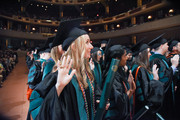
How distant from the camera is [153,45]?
3.47 meters

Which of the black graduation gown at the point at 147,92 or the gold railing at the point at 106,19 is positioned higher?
the gold railing at the point at 106,19

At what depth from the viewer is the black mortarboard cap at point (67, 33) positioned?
4.25 ft

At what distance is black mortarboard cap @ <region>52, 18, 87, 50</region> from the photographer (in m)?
1.29

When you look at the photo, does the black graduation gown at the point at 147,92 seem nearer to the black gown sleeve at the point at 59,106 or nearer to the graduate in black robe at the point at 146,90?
the graduate in black robe at the point at 146,90

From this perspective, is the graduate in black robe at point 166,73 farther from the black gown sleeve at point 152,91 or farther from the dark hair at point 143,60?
the black gown sleeve at point 152,91

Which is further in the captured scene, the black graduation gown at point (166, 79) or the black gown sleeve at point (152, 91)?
the black graduation gown at point (166, 79)

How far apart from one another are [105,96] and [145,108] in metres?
1.95

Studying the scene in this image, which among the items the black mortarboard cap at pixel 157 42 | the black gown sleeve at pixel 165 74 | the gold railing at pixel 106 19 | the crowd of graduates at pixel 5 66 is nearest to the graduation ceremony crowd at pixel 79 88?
the black gown sleeve at pixel 165 74

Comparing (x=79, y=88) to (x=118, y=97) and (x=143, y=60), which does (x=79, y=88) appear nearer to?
(x=118, y=97)

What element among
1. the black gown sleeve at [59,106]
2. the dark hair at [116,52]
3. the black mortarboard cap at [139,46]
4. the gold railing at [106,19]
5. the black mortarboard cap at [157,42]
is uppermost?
the gold railing at [106,19]

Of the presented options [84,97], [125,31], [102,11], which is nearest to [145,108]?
[84,97]

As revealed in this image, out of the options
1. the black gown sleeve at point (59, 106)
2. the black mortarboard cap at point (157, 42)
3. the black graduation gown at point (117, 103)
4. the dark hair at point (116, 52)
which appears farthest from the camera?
the black mortarboard cap at point (157, 42)

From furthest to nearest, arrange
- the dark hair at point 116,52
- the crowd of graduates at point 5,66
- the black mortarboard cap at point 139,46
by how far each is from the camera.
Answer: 1. the crowd of graduates at point 5,66
2. the black mortarboard cap at point 139,46
3. the dark hair at point 116,52

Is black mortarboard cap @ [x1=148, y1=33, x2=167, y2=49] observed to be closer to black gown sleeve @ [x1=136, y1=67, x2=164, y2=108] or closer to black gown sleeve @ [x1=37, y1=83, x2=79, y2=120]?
black gown sleeve @ [x1=136, y1=67, x2=164, y2=108]
